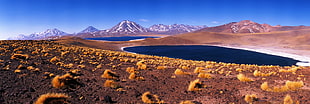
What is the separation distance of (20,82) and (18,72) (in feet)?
7.61

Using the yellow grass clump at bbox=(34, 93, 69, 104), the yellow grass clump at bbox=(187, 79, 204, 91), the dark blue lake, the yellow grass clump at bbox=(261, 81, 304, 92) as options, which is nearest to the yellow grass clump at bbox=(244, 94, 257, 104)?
the yellow grass clump at bbox=(261, 81, 304, 92)

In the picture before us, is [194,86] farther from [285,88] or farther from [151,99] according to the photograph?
[285,88]

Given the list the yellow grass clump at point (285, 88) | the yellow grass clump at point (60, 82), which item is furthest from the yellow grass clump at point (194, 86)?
the yellow grass clump at point (60, 82)

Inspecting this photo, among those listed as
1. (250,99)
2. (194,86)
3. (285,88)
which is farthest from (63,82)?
(285,88)

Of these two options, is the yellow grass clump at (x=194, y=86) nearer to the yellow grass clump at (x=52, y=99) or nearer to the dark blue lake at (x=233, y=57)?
the yellow grass clump at (x=52, y=99)

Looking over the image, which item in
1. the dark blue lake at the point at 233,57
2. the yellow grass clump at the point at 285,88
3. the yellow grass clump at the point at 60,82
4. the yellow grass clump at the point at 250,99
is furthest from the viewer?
the dark blue lake at the point at 233,57

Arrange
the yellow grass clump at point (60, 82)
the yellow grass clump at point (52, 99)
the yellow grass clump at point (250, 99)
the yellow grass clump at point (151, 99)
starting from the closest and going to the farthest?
the yellow grass clump at point (52, 99) < the yellow grass clump at point (151, 99) < the yellow grass clump at point (250, 99) < the yellow grass clump at point (60, 82)

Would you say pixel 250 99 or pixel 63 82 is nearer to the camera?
pixel 250 99

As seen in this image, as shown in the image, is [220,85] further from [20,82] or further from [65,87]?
[20,82]

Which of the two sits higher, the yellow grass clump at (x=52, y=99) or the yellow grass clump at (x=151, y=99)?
the yellow grass clump at (x=52, y=99)

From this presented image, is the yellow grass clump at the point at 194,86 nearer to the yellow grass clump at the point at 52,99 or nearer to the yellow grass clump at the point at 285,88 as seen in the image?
the yellow grass clump at the point at 285,88

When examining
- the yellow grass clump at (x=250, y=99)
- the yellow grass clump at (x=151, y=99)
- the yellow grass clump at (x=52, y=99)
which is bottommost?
the yellow grass clump at (x=250, y=99)

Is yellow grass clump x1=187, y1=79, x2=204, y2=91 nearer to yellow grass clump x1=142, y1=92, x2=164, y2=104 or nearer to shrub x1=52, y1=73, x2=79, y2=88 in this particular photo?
yellow grass clump x1=142, y1=92, x2=164, y2=104

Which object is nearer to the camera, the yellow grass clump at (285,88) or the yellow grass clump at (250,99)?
the yellow grass clump at (250,99)
